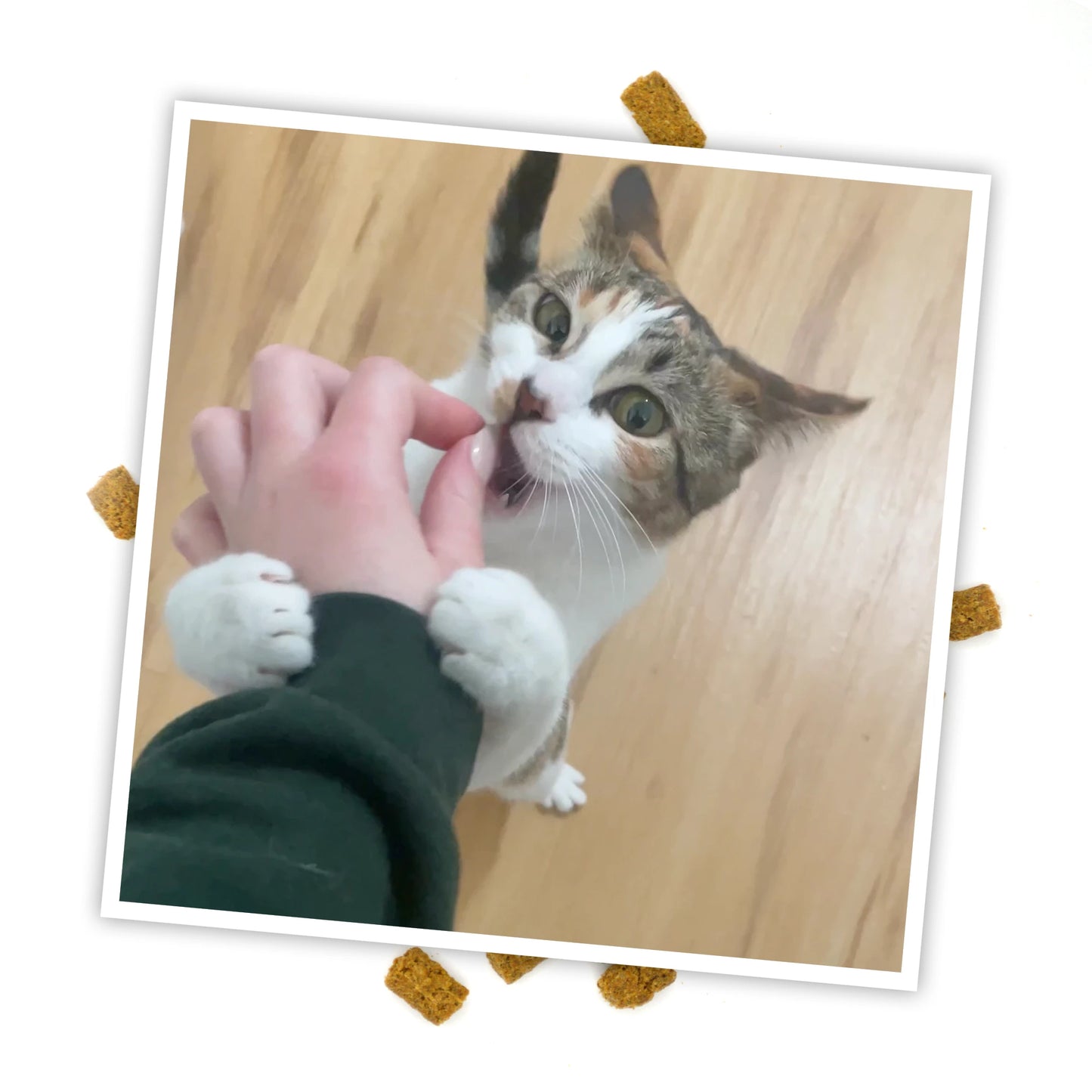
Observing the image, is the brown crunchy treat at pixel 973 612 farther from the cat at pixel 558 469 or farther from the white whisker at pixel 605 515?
the white whisker at pixel 605 515

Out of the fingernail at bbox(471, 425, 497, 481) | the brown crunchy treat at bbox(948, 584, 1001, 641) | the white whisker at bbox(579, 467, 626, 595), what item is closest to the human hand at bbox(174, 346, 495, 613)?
the fingernail at bbox(471, 425, 497, 481)

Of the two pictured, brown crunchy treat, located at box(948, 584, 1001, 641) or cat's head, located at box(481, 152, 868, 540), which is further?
brown crunchy treat, located at box(948, 584, 1001, 641)

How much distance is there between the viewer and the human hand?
88 cm

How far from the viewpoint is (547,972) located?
981 mm

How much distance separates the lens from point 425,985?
963 mm

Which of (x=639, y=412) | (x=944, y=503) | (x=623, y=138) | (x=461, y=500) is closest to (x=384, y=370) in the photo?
(x=461, y=500)

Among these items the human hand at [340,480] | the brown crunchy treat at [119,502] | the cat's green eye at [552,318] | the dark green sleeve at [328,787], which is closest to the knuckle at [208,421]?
the human hand at [340,480]

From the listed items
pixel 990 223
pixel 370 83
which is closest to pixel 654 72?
pixel 370 83

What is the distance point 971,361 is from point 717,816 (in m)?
0.58

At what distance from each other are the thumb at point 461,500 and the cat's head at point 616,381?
2 cm

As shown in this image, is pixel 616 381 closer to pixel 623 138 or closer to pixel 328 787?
pixel 623 138

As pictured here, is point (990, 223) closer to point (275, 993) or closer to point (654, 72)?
point (654, 72)

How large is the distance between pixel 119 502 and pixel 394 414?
1.14 feet

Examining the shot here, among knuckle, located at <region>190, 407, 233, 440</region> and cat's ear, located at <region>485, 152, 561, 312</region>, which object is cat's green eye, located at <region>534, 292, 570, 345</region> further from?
knuckle, located at <region>190, 407, 233, 440</region>
